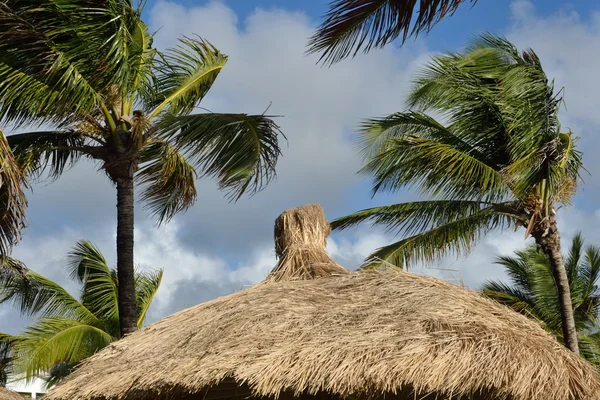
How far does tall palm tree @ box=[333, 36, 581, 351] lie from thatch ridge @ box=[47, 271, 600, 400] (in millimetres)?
5017

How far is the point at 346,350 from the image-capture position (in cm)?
600

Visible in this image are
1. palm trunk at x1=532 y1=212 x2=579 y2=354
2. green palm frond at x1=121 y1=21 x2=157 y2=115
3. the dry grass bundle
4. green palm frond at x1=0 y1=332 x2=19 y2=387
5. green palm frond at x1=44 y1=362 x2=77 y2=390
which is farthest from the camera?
green palm frond at x1=44 y1=362 x2=77 y2=390

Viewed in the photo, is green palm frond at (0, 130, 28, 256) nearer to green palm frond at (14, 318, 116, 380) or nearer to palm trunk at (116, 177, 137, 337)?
palm trunk at (116, 177, 137, 337)

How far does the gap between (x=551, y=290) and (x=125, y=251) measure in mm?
11912

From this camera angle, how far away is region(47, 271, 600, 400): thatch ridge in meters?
5.86

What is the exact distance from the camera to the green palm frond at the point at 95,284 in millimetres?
17922

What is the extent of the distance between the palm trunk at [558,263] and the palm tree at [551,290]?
564cm

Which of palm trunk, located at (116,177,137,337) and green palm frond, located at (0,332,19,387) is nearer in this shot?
palm trunk, located at (116,177,137,337)

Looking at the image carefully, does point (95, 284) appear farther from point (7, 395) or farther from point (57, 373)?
point (7, 395)

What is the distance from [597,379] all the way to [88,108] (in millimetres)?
5838

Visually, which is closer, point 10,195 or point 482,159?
point 10,195

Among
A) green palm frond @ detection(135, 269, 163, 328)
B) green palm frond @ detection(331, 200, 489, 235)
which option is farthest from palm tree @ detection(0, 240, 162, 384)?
green palm frond @ detection(331, 200, 489, 235)

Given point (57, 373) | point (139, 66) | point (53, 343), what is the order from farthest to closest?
point (57, 373) < point (53, 343) < point (139, 66)

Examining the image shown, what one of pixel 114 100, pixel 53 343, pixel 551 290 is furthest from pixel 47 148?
pixel 551 290
